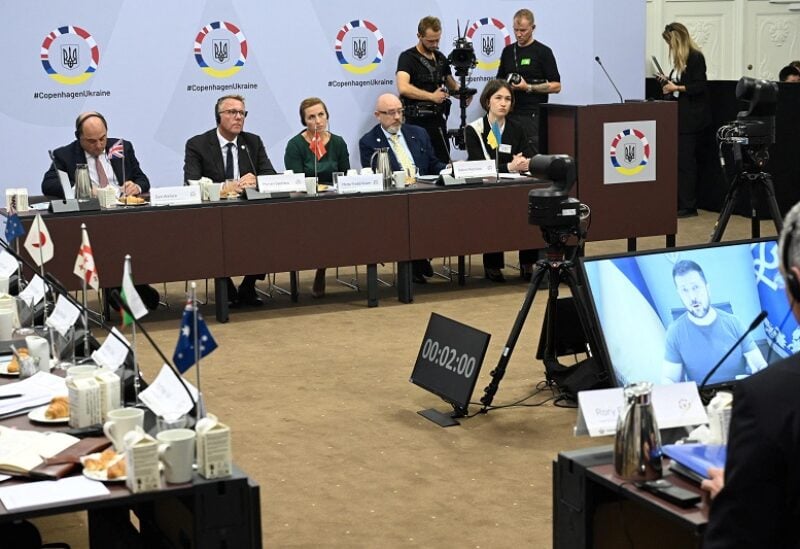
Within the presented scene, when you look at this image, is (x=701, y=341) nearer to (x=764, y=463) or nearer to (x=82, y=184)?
(x=764, y=463)

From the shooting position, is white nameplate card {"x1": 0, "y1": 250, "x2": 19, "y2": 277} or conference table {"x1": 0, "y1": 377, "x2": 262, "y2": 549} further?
white nameplate card {"x1": 0, "y1": 250, "x2": 19, "y2": 277}

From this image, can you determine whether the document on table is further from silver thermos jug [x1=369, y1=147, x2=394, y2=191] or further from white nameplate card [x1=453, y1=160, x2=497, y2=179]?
white nameplate card [x1=453, y1=160, x2=497, y2=179]

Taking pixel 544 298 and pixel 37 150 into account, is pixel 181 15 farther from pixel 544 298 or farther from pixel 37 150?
pixel 544 298

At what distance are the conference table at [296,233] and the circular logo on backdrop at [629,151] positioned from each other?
2.22ft

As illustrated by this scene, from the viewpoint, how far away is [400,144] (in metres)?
8.90

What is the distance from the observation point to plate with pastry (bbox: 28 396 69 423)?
3.68 metres

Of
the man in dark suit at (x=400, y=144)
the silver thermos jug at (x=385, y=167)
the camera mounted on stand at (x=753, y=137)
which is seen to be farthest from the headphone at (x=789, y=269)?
the man in dark suit at (x=400, y=144)

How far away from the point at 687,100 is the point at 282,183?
5.15 metres

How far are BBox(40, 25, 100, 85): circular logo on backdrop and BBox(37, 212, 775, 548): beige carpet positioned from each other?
262cm

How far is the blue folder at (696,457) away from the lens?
2.87 metres

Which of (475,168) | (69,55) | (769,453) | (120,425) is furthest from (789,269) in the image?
(69,55)

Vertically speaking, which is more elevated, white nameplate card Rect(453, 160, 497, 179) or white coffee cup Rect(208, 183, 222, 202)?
white nameplate card Rect(453, 160, 497, 179)

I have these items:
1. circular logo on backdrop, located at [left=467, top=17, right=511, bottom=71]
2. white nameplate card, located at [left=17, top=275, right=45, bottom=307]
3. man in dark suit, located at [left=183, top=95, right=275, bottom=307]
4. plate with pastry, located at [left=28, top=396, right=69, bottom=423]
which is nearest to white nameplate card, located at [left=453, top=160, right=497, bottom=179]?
man in dark suit, located at [left=183, top=95, right=275, bottom=307]

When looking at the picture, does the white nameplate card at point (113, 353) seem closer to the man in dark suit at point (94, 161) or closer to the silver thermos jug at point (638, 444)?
the silver thermos jug at point (638, 444)
